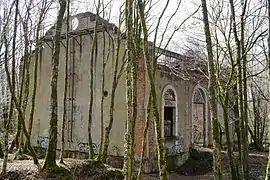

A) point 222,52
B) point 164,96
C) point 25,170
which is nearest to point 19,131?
point 25,170

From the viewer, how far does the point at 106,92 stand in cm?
1780

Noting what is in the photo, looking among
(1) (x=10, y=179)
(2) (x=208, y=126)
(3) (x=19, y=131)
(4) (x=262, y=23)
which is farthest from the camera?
(2) (x=208, y=126)

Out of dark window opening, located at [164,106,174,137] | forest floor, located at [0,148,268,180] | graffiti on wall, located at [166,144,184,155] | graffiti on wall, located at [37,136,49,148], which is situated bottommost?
forest floor, located at [0,148,268,180]

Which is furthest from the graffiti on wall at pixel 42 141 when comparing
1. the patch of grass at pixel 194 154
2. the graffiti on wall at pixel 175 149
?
the patch of grass at pixel 194 154

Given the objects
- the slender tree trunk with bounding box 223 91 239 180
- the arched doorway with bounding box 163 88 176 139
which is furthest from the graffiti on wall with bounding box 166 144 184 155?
the slender tree trunk with bounding box 223 91 239 180

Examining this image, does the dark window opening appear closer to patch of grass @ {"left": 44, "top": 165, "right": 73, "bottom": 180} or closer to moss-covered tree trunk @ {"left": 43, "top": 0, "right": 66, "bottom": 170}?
patch of grass @ {"left": 44, "top": 165, "right": 73, "bottom": 180}

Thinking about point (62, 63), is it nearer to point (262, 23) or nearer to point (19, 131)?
point (19, 131)

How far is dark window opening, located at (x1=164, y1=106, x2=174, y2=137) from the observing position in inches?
766

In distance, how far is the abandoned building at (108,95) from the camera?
1722 cm

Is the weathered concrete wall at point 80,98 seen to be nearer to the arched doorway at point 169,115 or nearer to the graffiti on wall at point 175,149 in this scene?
the graffiti on wall at point 175,149

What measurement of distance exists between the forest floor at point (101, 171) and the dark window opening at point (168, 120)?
1907 millimetres

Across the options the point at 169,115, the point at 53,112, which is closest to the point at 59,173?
the point at 53,112

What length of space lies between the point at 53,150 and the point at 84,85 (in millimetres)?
8183

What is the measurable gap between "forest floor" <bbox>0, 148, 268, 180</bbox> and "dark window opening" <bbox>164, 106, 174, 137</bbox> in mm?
1907
